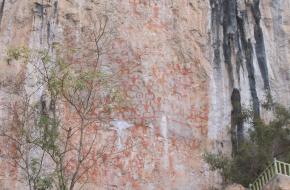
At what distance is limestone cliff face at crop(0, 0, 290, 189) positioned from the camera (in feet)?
48.6

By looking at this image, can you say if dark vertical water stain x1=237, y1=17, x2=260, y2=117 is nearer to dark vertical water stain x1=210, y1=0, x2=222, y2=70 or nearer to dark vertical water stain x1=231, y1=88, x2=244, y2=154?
dark vertical water stain x1=231, y1=88, x2=244, y2=154

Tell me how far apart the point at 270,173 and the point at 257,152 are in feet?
4.47

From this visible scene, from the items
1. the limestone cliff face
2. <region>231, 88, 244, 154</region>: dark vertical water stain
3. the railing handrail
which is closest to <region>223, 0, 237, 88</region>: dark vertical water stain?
the limestone cliff face

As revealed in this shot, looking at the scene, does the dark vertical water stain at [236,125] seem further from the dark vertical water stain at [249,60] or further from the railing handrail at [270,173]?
the railing handrail at [270,173]

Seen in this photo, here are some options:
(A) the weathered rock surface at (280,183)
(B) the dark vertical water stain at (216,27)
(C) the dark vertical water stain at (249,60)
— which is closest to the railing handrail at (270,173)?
(A) the weathered rock surface at (280,183)

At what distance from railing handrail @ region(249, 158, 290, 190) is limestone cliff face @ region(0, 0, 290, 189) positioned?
2.16 m

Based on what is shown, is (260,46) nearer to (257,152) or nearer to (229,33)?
(229,33)

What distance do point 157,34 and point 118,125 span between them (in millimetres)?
2629

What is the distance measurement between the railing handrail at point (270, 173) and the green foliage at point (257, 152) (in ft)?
2.37

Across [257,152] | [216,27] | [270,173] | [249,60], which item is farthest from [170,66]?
[270,173]

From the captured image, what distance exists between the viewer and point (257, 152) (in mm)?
13531

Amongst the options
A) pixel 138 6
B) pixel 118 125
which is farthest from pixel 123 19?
pixel 118 125

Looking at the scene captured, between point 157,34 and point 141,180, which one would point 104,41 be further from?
point 141,180

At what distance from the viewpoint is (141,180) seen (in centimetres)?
1447
